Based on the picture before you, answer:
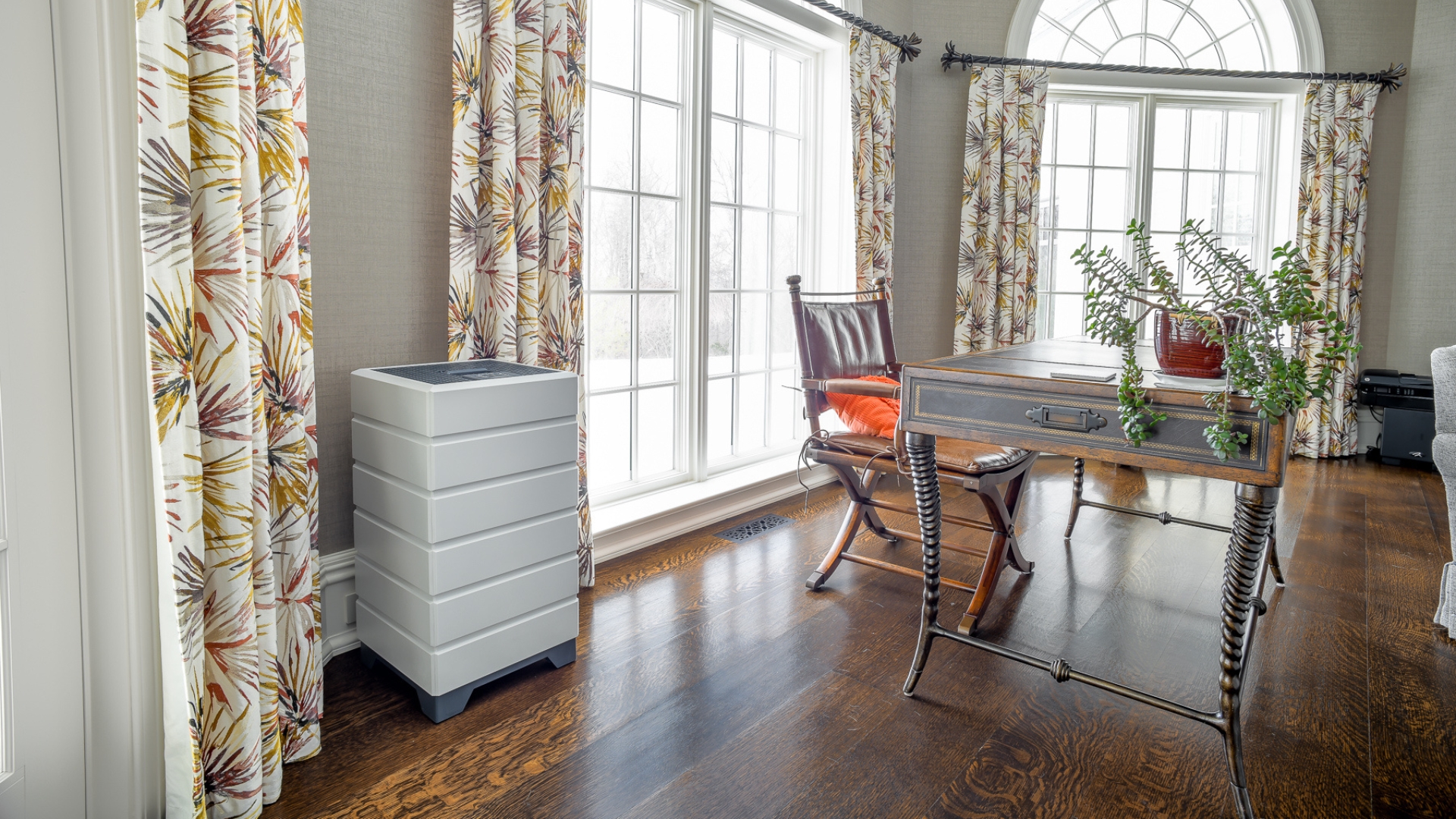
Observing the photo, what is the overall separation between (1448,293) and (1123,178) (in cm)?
193

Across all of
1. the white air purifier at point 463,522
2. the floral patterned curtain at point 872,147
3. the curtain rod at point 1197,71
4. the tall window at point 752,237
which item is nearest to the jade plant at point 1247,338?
the white air purifier at point 463,522

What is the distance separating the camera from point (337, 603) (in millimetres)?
2092

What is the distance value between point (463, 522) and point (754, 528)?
1.69m

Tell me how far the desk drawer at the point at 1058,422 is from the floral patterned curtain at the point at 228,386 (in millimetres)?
1352

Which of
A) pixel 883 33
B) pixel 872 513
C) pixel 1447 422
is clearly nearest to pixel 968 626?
pixel 872 513

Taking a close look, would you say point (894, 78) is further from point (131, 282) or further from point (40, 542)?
point (40, 542)

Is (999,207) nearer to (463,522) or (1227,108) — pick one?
(1227,108)

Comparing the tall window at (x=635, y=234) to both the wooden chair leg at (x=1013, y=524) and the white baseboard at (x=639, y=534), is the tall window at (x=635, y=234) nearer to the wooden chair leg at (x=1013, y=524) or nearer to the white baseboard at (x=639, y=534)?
the white baseboard at (x=639, y=534)

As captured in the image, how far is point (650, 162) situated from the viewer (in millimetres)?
3121

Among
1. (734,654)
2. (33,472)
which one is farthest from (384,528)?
(734,654)

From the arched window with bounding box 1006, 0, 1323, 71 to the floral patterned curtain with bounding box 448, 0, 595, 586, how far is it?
3.57 meters

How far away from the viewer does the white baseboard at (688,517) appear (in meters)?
2.84

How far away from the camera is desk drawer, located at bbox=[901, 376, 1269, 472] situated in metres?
1.46

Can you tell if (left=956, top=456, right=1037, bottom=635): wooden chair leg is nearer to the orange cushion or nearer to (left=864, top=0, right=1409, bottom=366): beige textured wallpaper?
the orange cushion
